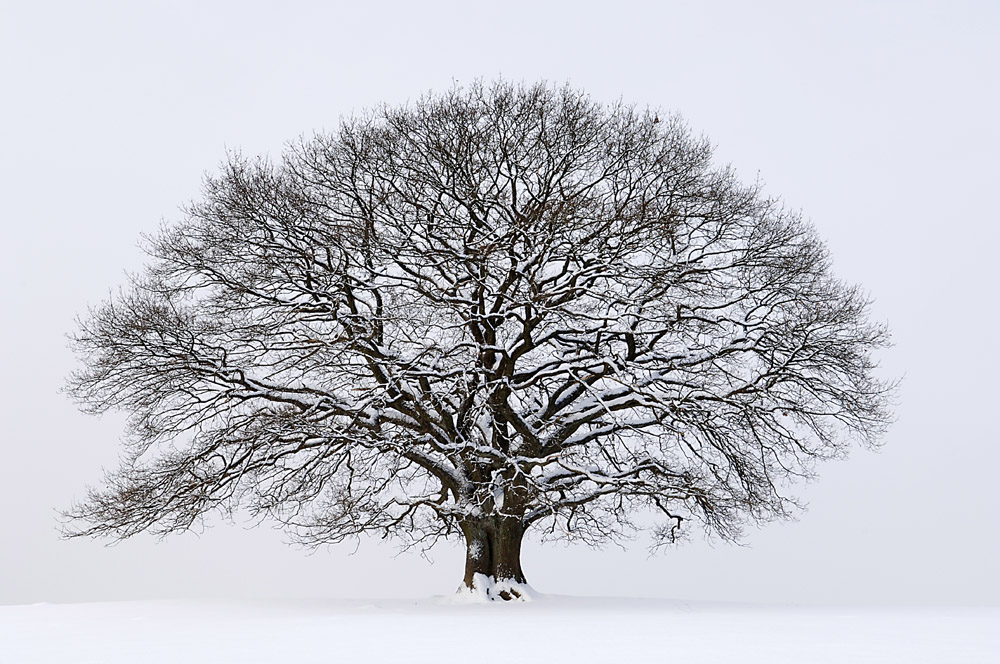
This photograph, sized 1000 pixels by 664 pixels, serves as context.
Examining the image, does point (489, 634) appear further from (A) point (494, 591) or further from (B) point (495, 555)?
(B) point (495, 555)

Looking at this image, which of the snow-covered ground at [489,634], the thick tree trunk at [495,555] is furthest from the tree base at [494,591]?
the snow-covered ground at [489,634]

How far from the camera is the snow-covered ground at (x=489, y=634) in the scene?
9094mm

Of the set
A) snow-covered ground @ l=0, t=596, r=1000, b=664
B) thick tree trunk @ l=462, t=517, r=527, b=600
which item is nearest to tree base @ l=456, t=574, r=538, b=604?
thick tree trunk @ l=462, t=517, r=527, b=600

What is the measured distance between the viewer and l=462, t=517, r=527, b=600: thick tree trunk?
52.6 ft

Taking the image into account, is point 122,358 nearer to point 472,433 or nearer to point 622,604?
point 472,433

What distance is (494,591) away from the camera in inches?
628

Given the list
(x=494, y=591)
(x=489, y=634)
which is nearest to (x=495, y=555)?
(x=494, y=591)

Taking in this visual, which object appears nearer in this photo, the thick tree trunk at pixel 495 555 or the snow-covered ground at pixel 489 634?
the snow-covered ground at pixel 489 634

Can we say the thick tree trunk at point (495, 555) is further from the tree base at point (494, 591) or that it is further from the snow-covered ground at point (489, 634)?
the snow-covered ground at point (489, 634)

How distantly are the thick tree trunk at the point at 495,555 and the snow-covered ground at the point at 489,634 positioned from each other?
73 centimetres

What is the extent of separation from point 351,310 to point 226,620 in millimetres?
5568

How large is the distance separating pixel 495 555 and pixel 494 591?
573 millimetres

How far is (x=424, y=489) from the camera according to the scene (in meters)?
16.7

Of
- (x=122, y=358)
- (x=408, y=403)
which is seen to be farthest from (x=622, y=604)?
(x=122, y=358)
